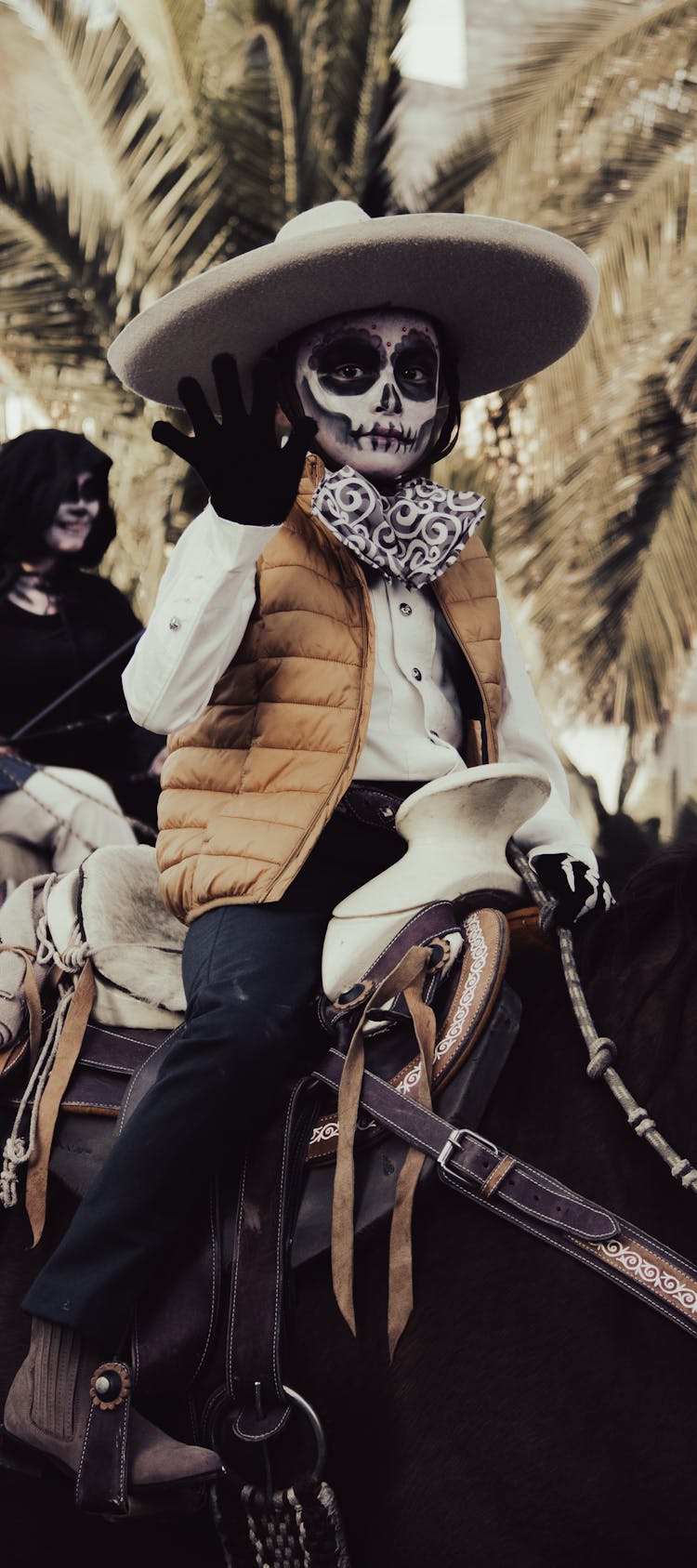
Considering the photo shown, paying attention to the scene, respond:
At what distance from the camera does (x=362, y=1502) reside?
213cm

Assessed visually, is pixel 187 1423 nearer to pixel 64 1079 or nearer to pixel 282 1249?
pixel 282 1249

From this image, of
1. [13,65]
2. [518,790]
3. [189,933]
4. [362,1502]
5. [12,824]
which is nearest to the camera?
[362,1502]

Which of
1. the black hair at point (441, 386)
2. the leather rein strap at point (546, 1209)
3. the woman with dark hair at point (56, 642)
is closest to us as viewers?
the leather rein strap at point (546, 1209)

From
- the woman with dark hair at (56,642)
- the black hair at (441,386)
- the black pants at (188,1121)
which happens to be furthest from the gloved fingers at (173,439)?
the woman with dark hair at (56,642)

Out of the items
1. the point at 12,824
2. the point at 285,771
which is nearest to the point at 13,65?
the point at 12,824

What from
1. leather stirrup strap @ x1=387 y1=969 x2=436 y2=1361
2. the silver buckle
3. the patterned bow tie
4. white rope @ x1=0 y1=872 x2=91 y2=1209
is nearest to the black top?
white rope @ x1=0 y1=872 x2=91 y2=1209

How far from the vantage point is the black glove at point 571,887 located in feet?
7.54

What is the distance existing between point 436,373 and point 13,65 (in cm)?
651

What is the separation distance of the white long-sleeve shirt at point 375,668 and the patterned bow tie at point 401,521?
106mm

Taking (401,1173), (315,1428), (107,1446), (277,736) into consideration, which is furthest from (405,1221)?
(277,736)

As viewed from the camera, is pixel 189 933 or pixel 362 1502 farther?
pixel 189 933

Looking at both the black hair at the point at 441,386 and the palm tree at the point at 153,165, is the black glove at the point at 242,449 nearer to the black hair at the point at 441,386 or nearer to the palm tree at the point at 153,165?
the black hair at the point at 441,386

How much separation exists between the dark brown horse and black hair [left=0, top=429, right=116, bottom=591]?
3.04m

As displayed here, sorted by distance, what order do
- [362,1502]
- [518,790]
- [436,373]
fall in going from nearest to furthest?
[362,1502], [518,790], [436,373]
